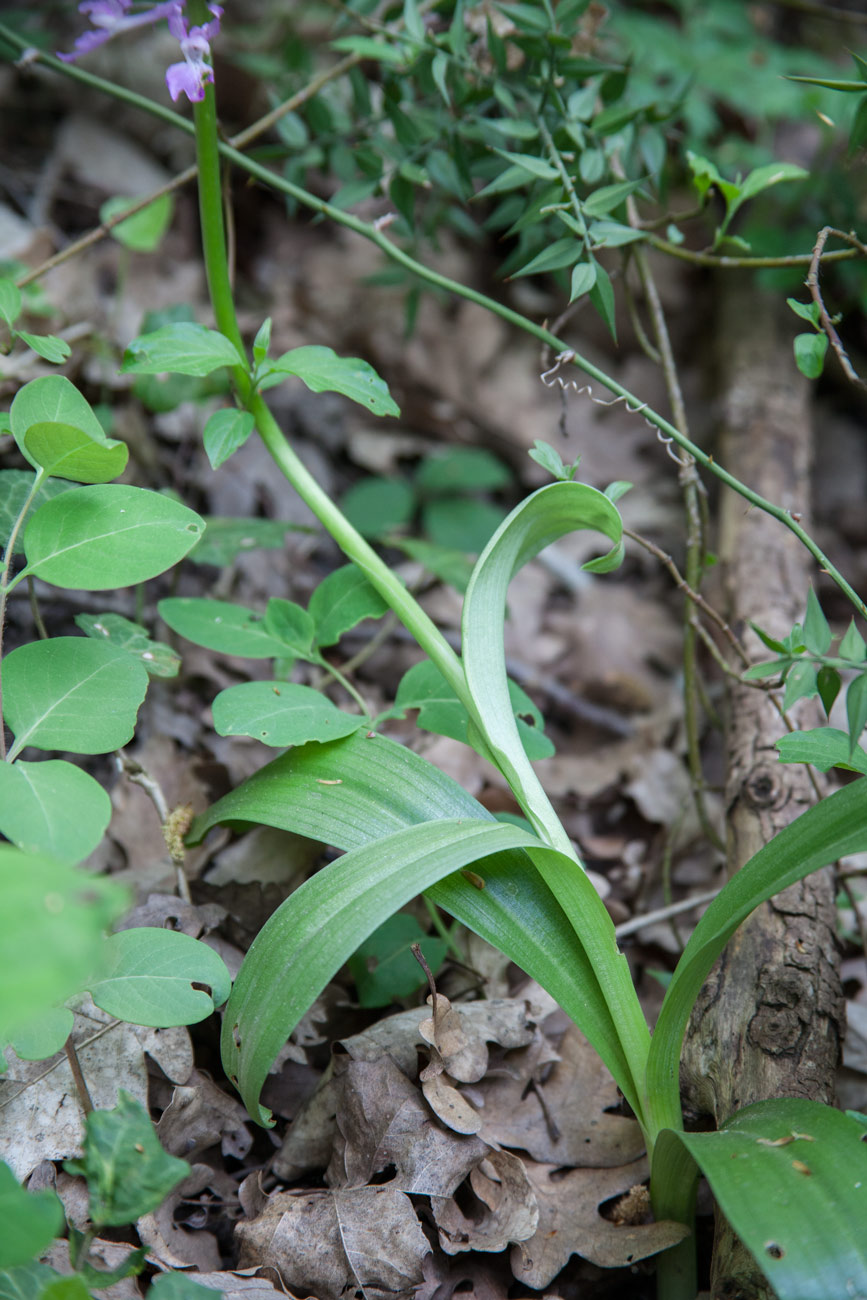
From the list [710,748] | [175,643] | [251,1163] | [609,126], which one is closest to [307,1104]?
[251,1163]

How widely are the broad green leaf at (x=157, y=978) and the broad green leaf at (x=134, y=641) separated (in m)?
0.41

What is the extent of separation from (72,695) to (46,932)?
1.56 ft

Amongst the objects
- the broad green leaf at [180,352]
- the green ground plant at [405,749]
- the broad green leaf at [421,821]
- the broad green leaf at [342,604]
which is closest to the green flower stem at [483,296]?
the green ground plant at [405,749]

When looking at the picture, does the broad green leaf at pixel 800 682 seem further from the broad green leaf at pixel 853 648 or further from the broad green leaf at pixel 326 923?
the broad green leaf at pixel 326 923

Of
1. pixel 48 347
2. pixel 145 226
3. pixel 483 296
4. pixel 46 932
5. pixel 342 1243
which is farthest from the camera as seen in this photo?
pixel 145 226

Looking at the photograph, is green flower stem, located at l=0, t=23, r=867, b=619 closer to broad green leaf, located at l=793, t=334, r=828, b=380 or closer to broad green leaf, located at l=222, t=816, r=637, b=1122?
broad green leaf, located at l=793, t=334, r=828, b=380

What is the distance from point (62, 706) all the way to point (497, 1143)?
2.68 feet

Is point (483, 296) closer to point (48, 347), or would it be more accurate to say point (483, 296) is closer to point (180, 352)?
point (180, 352)

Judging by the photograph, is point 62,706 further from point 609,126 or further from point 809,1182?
point 609,126

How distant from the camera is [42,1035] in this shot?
2.84 ft

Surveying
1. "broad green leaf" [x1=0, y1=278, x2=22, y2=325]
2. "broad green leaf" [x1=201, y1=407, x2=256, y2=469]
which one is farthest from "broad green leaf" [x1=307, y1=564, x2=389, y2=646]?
"broad green leaf" [x1=0, y1=278, x2=22, y2=325]

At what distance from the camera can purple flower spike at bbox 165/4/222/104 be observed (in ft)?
3.53

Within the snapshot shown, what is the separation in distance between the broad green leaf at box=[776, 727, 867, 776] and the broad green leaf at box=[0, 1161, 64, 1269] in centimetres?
88

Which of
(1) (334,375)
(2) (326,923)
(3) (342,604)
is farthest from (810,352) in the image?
(2) (326,923)
